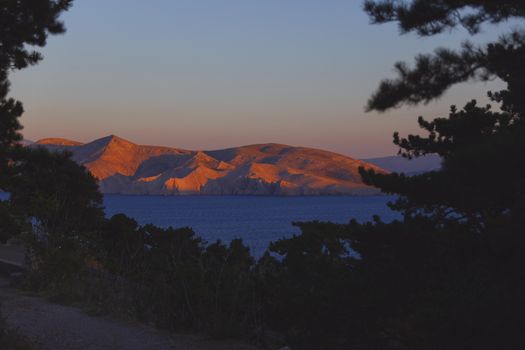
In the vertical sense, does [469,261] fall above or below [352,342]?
above

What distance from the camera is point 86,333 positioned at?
28.3 ft

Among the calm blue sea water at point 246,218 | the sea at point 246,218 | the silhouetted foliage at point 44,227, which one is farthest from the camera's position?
the calm blue sea water at point 246,218

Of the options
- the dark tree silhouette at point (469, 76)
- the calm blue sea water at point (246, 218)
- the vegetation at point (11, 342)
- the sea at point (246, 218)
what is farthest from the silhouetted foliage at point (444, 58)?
the calm blue sea water at point (246, 218)

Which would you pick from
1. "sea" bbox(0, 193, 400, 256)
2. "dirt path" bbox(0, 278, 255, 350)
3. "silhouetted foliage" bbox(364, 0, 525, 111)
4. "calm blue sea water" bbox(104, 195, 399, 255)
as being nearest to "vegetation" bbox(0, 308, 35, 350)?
"dirt path" bbox(0, 278, 255, 350)

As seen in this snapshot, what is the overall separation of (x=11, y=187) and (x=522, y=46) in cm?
676

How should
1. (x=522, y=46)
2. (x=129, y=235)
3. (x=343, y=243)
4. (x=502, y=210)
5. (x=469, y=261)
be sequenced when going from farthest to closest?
(x=129, y=235)
(x=343, y=243)
(x=502, y=210)
(x=469, y=261)
(x=522, y=46)

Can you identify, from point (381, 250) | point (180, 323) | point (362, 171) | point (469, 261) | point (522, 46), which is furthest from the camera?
point (362, 171)

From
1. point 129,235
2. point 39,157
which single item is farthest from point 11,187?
point 129,235

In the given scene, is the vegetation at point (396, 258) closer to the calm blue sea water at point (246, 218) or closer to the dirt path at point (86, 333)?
the dirt path at point (86, 333)

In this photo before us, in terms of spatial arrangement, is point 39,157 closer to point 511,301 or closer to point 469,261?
point 469,261

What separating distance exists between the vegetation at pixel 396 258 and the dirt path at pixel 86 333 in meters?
0.34

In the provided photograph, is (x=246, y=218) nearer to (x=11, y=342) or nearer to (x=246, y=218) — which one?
(x=246, y=218)

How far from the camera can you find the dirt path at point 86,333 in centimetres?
806

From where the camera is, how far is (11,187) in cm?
930
